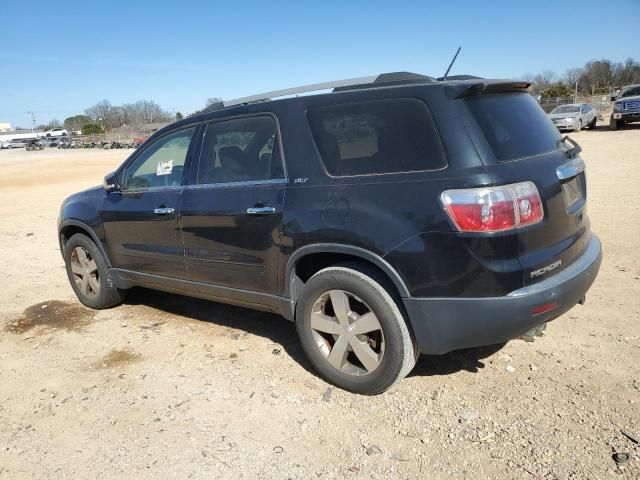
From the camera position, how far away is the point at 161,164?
4.42 m

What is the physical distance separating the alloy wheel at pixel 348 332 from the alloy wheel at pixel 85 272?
9.15 ft

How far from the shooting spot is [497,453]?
2670 millimetres

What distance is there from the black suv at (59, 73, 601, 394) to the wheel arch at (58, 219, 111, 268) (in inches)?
47.7

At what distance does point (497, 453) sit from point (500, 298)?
79 cm

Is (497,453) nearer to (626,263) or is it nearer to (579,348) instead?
(579,348)

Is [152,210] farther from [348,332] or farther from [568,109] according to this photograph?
[568,109]

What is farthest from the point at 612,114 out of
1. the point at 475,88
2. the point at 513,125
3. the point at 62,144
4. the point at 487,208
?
the point at 62,144

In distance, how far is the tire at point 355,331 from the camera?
9.96ft

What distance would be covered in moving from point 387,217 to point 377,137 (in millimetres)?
503

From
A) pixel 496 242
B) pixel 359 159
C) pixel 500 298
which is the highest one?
pixel 359 159

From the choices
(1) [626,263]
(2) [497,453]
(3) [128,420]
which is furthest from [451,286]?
(1) [626,263]

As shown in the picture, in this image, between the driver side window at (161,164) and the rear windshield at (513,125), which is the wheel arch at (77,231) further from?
the rear windshield at (513,125)

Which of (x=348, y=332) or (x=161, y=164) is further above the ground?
(x=161, y=164)

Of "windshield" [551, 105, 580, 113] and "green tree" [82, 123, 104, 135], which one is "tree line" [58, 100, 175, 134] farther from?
"windshield" [551, 105, 580, 113]
